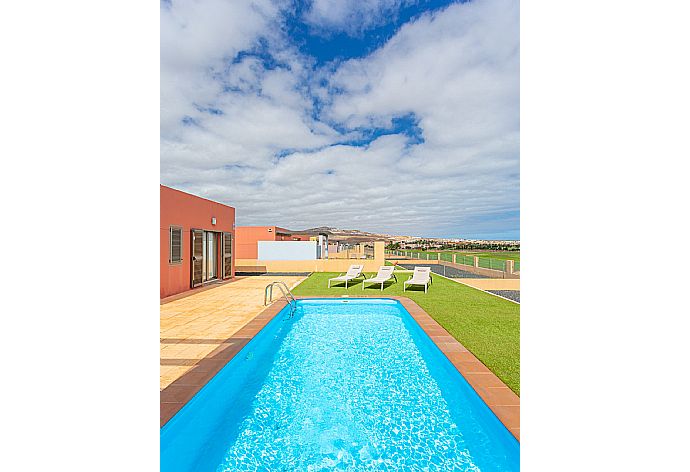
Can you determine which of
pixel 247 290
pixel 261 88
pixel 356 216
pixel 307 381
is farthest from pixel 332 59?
pixel 356 216

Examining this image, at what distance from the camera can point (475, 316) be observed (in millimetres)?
7105

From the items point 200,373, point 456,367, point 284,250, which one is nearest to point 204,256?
point 284,250

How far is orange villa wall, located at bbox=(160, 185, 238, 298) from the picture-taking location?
998 cm

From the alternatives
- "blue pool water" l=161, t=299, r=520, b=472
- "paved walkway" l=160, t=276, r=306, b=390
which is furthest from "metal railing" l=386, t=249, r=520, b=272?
"paved walkway" l=160, t=276, r=306, b=390

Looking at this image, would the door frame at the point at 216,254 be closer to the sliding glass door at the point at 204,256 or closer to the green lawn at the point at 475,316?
the sliding glass door at the point at 204,256

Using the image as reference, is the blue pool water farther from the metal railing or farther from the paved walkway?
the metal railing

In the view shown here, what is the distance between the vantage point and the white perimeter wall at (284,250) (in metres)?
19.4

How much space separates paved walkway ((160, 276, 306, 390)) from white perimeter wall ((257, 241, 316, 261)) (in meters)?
7.95

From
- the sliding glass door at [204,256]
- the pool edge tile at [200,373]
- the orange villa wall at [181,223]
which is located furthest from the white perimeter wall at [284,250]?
the pool edge tile at [200,373]

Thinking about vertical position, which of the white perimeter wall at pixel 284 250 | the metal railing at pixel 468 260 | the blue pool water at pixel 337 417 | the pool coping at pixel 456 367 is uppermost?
the white perimeter wall at pixel 284 250

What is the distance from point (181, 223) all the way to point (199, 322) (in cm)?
542

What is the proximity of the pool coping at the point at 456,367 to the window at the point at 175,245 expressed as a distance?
219 inches

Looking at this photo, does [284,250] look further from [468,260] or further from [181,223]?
[468,260]
